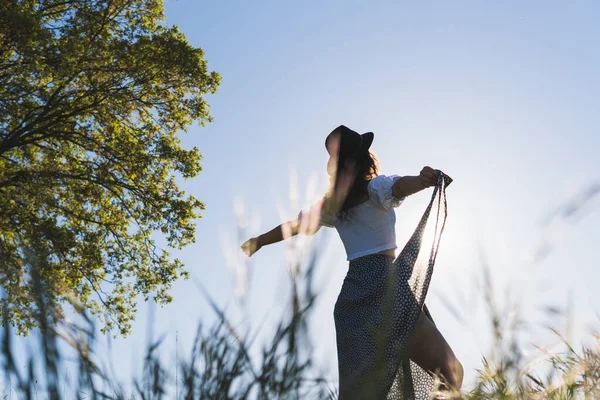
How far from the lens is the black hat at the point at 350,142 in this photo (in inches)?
161

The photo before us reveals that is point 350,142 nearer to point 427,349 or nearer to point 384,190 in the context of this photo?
point 384,190

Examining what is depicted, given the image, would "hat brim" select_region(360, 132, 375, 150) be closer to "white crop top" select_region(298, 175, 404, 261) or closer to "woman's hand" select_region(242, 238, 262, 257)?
"white crop top" select_region(298, 175, 404, 261)

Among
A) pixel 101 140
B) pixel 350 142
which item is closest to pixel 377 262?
pixel 350 142

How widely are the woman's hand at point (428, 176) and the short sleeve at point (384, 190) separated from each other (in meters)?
0.37

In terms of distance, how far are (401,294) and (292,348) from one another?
2163mm

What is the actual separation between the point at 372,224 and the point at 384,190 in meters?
0.25

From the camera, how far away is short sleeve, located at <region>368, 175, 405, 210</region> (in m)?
3.75

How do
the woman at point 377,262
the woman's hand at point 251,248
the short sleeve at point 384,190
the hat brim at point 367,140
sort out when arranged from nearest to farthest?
the woman's hand at point 251,248 < the woman at point 377,262 < the short sleeve at point 384,190 < the hat brim at point 367,140

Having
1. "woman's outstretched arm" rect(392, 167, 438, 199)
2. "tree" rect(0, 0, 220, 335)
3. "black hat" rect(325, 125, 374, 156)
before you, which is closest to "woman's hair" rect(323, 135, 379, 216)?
"black hat" rect(325, 125, 374, 156)

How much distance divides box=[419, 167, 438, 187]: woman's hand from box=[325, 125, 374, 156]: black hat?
80 centimetres

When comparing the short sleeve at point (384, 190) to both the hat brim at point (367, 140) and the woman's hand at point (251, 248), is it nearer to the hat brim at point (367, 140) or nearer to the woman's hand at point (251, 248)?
the hat brim at point (367, 140)

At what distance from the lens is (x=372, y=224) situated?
12.8 feet

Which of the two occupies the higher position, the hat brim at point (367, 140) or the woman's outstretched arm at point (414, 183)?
the hat brim at point (367, 140)

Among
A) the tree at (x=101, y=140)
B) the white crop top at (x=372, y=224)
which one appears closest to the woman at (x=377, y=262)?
the white crop top at (x=372, y=224)
